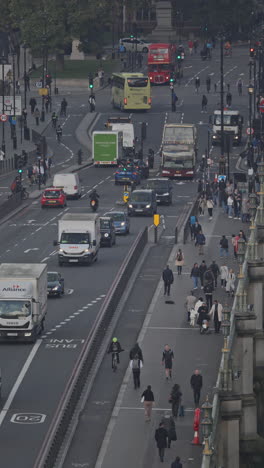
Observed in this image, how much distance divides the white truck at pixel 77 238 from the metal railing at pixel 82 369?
2010 mm

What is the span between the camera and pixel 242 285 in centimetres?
8094

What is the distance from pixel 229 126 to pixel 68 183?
30655 mm

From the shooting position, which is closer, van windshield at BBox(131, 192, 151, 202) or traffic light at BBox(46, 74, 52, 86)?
van windshield at BBox(131, 192, 151, 202)

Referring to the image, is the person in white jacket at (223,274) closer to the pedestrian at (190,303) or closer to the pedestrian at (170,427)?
the pedestrian at (190,303)

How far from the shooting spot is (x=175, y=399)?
7056 centimetres

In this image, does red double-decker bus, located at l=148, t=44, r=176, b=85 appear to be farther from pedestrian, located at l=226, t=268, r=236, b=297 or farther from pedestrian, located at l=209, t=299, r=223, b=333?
pedestrian, located at l=209, t=299, r=223, b=333

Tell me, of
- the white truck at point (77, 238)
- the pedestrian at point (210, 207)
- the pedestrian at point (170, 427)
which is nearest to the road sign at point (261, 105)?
the pedestrian at point (210, 207)

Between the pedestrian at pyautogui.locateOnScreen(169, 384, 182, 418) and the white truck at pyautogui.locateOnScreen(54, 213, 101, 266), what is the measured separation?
31685mm

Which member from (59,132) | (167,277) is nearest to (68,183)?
(59,132)

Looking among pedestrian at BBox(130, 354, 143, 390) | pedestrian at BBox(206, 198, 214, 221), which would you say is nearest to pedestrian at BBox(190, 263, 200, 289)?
pedestrian at BBox(130, 354, 143, 390)

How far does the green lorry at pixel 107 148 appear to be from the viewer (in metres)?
146

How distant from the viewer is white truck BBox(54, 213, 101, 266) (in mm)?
102000

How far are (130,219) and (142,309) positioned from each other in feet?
102

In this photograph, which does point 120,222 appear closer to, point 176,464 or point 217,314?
point 217,314
